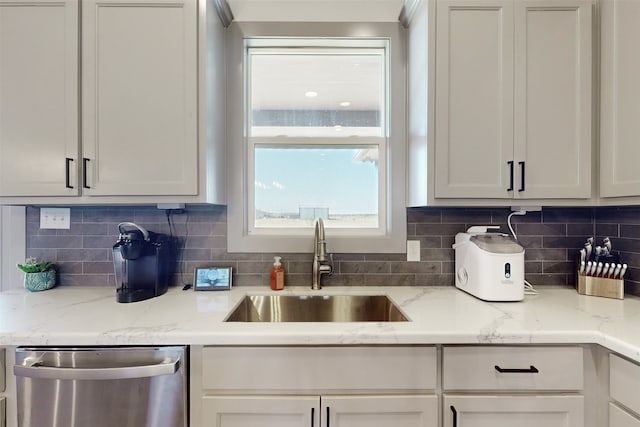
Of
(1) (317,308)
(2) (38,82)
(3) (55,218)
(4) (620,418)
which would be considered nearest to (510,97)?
(4) (620,418)

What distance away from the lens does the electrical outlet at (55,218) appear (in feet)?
5.51

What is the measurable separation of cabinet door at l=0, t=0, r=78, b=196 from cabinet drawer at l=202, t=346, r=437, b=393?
43.1 inches

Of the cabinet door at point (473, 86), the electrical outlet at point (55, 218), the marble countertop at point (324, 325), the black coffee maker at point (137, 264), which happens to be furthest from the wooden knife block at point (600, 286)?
the electrical outlet at point (55, 218)

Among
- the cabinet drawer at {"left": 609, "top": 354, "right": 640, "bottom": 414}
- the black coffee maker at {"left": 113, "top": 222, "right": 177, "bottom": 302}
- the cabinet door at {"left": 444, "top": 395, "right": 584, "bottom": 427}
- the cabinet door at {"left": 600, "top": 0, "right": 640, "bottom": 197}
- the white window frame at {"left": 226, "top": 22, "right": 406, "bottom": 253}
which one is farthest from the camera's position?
the white window frame at {"left": 226, "top": 22, "right": 406, "bottom": 253}

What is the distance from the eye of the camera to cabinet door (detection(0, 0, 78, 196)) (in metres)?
1.35

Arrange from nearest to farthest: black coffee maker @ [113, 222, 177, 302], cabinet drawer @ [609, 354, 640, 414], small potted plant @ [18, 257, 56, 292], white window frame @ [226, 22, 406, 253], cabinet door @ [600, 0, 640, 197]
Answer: cabinet drawer @ [609, 354, 640, 414]
cabinet door @ [600, 0, 640, 197]
black coffee maker @ [113, 222, 177, 302]
small potted plant @ [18, 257, 56, 292]
white window frame @ [226, 22, 406, 253]

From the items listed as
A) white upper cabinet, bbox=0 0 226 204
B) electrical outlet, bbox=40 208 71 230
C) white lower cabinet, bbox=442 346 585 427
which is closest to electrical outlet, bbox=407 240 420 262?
white lower cabinet, bbox=442 346 585 427

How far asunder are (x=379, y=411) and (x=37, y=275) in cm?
181

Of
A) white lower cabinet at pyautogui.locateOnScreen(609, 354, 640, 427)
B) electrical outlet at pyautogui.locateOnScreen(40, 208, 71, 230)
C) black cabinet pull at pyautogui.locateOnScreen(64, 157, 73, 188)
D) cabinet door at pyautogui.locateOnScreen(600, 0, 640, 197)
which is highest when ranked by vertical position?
cabinet door at pyautogui.locateOnScreen(600, 0, 640, 197)

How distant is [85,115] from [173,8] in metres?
0.62

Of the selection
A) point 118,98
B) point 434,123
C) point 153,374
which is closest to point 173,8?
point 118,98

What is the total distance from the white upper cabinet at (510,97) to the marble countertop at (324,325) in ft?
1.68

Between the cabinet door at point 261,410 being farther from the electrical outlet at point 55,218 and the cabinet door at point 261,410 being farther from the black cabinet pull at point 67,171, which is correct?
the electrical outlet at point 55,218

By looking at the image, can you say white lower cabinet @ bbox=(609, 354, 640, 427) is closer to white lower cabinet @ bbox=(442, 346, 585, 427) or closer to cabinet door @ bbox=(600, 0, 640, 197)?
white lower cabinet @ bbox=(442, 346, 585, 427)
